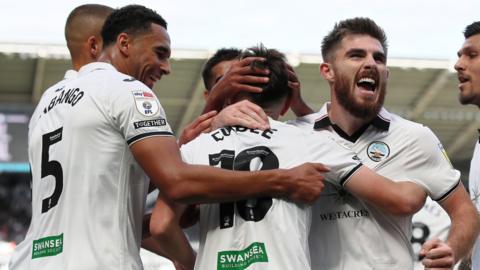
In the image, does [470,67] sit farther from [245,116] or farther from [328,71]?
[245,116]

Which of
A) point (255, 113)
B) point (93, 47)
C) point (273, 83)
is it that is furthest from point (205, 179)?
point (93, 47)

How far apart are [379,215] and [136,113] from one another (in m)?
1.17

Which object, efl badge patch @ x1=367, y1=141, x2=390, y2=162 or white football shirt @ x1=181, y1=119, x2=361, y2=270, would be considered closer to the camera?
white football shirt @ x1=181, y1=119, x2=361, y2=270

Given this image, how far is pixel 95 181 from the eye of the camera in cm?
345

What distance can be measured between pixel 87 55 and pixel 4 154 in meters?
13.4

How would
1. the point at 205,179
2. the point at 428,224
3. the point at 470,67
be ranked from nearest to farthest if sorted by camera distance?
the point at 205,179, the point at 470,67, the point at 428,224

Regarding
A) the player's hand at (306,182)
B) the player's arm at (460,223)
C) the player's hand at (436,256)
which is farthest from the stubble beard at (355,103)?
the player's hand at (436,256)

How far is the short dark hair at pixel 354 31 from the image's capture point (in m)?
4.19

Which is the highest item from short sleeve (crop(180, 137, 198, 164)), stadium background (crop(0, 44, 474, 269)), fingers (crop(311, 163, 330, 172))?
stadium background (crop(0, 44, 474, 269))

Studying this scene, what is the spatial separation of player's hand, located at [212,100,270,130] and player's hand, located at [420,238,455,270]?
80cm

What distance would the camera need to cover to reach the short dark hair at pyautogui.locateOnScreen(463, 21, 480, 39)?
5289 millimetres

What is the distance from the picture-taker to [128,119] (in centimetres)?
344

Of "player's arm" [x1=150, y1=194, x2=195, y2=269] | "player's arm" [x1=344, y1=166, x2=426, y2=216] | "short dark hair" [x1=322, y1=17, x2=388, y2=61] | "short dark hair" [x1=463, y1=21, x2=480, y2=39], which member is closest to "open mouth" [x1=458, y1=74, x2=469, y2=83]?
"short dark hair" [x1=463, y1=21, x2=480, y2=39]

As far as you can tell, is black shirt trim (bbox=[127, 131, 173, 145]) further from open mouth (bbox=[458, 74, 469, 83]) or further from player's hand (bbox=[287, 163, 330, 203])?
open mouth (bbox=[458, 74, 469, 83])
